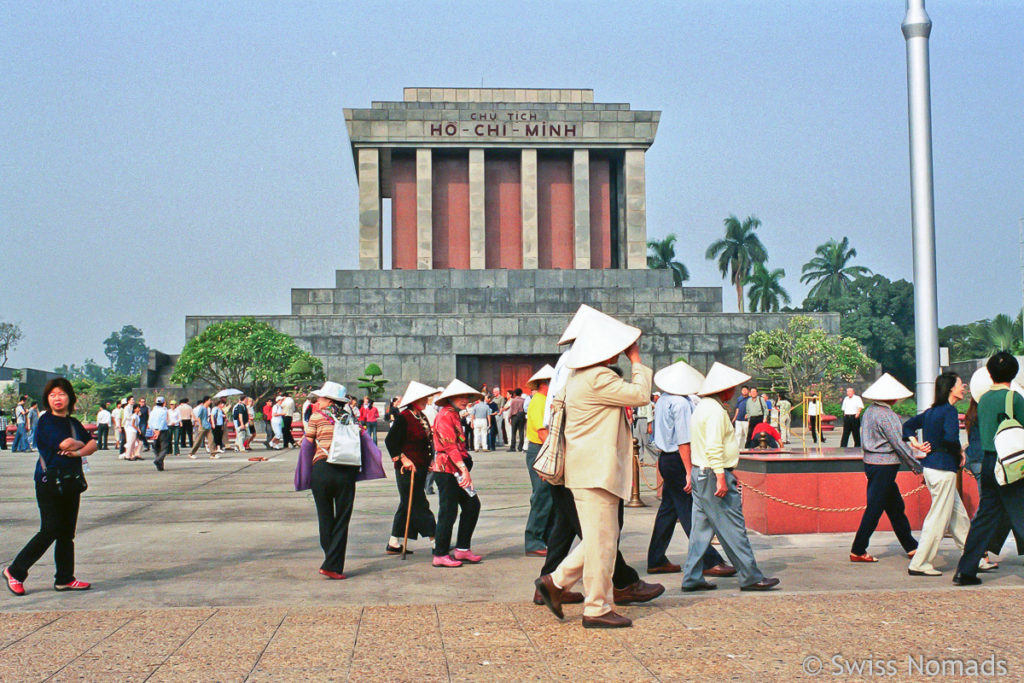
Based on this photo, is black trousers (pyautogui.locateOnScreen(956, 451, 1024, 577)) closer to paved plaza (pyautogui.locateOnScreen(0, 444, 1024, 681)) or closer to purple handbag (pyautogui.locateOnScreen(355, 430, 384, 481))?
paved plaza (pyautogui.locateOnScreen(0, 444, 1024, 681))

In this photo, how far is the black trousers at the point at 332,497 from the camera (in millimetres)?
8023

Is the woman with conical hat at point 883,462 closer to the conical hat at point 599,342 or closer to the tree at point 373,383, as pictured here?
the conical hat at point 599,342

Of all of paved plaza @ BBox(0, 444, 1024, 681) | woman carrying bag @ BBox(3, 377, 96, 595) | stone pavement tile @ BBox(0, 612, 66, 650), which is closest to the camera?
paved plaza @ BBox(0, 444, 1024, 681)

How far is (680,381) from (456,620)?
301cm

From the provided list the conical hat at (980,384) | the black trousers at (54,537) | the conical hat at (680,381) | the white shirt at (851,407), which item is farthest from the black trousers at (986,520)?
the white shirt at (851,407)

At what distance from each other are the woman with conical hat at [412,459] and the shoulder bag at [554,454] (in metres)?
2.81

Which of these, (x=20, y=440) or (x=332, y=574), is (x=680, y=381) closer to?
(x=332, y=574)

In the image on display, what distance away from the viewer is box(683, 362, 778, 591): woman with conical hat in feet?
23.5

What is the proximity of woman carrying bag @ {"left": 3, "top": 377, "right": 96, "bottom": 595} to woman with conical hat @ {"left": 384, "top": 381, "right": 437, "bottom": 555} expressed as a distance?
260cm

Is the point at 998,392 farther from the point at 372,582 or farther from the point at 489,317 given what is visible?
the point at 489,317

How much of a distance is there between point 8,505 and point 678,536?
29.5 feet

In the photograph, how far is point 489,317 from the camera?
3731 centimetres

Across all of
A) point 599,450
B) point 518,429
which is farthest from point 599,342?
point 518,429

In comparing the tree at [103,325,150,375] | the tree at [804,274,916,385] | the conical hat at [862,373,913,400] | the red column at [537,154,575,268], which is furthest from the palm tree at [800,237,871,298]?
the tree at [103,325,150,375]
